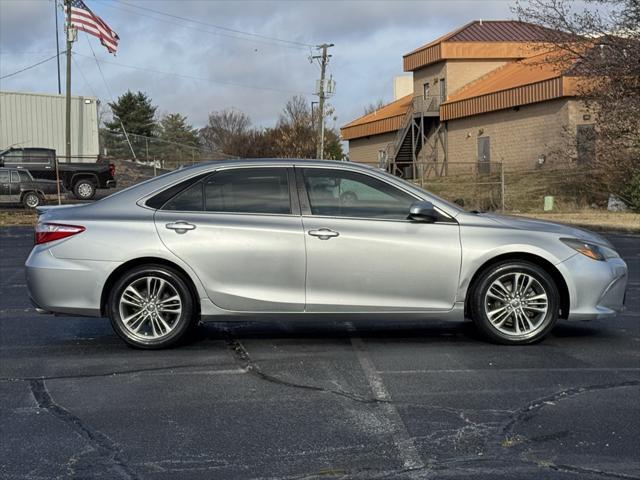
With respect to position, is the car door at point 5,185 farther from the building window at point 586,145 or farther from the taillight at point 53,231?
the taillight at point 53,231

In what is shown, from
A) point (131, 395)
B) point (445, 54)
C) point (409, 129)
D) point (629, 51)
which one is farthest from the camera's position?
point (409, 129)

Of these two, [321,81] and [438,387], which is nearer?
[438,387]

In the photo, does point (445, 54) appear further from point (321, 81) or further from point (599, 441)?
point (599, 441)

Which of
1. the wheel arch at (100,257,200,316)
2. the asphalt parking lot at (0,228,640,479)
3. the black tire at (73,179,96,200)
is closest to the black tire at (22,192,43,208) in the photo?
the black tire at (73,179,96,200)

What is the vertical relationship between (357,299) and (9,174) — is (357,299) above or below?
below

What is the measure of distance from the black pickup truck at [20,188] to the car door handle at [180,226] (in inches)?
921

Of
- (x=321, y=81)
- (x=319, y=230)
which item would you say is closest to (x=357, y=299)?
(x=319, y=230)

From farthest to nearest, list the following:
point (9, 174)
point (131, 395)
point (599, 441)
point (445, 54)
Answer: point (445, 54)
point (9, 174)
point (131, 395)
point (599, 441)

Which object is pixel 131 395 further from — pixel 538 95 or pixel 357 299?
pixel 538 95

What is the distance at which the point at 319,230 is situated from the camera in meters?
6.64

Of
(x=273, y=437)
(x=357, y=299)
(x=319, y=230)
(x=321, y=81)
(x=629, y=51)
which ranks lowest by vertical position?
(x=273, y=437)

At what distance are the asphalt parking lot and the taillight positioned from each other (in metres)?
0.99

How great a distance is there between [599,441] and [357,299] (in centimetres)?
257

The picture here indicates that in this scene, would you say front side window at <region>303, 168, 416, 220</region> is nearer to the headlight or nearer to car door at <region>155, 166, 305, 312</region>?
car door at <region>155, 166, 305, 312</region>
